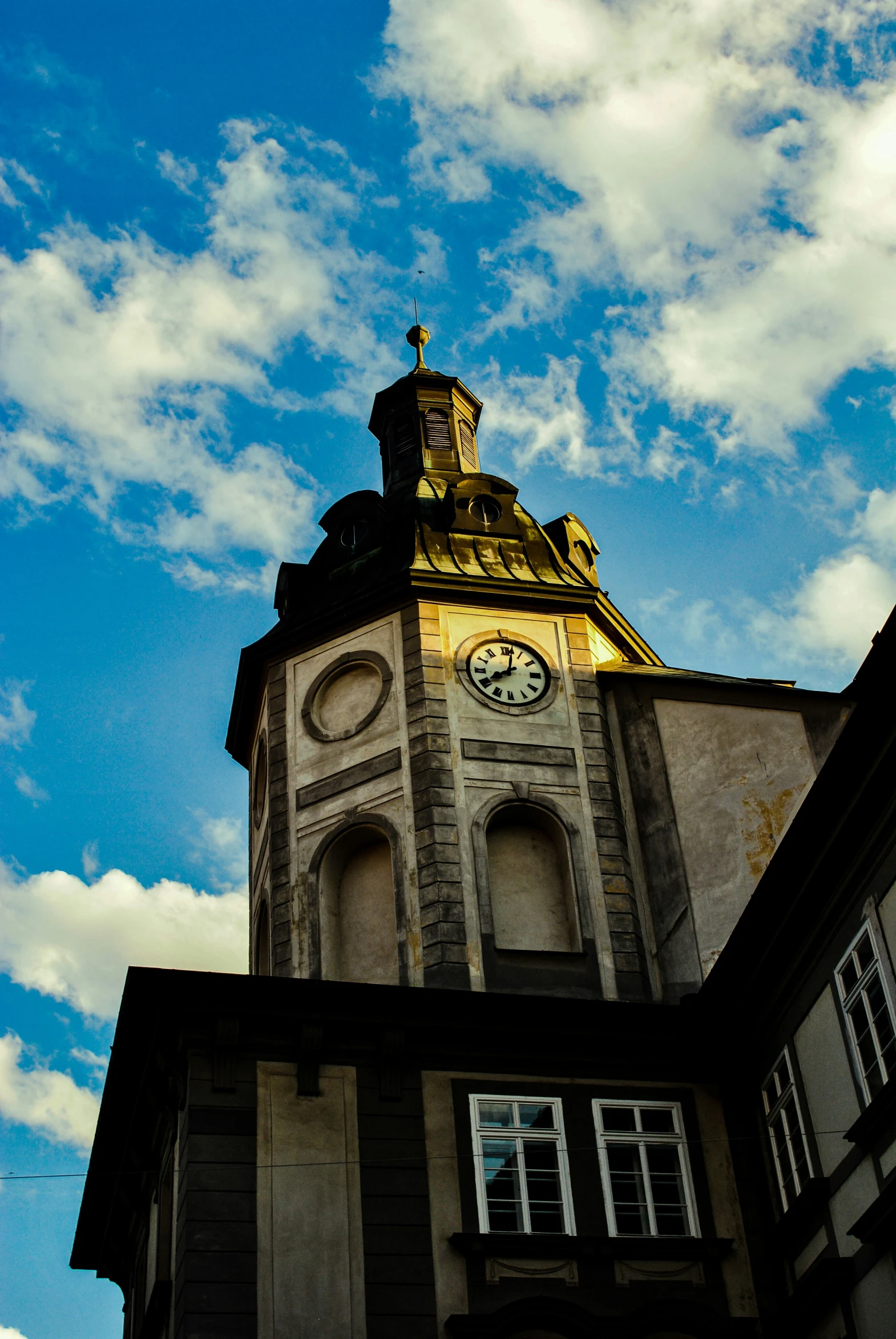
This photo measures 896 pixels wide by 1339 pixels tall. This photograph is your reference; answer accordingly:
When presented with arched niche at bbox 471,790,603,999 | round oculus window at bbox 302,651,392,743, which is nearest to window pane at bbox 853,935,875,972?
arched niche at bbox 471,790,603,999

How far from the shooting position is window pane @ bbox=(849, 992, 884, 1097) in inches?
682

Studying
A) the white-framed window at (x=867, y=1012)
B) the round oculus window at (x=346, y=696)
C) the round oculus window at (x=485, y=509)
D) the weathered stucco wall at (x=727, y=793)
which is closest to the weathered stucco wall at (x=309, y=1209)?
the white-framed window at (x=867, y=1012)

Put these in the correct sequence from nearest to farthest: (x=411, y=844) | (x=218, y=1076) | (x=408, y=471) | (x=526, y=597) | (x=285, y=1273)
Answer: (x=285, y=1273), (x=218, y=1076), (x=411, y=844), (x=526, y=597), (x=408, y=471)

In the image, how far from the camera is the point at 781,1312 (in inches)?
765

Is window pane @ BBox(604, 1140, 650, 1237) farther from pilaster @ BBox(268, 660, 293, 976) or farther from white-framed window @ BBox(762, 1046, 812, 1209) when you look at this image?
pilaster @ BBox(268, 660, 293, 976)

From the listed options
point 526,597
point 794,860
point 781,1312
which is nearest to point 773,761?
point 526,597

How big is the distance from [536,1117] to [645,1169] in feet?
4.80

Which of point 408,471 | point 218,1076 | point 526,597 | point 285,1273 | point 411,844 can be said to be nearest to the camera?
point 285,1273

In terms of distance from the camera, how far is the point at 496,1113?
20547 mm

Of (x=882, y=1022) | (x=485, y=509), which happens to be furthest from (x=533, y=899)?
(x=882, y=1022)

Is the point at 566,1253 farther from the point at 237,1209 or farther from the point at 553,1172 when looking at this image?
the point at 237,1209

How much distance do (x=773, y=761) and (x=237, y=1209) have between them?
11.5 metres

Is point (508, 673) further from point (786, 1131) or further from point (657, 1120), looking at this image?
point (786, 1131)

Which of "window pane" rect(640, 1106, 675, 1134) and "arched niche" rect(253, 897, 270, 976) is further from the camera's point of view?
"arched niche" rect(253, 897, 270, 976)
